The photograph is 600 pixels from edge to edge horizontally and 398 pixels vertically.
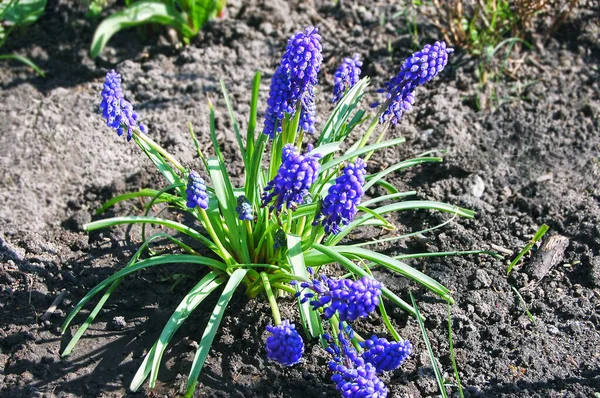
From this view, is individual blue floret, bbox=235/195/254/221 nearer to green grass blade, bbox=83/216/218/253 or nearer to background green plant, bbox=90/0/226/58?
green grass blade, bbox=83/216/218/253

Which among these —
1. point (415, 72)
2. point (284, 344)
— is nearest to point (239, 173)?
point (415, 72)

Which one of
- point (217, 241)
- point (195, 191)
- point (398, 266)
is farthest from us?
point (217, 241)

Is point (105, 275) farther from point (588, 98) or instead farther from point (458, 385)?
point (588, 98)

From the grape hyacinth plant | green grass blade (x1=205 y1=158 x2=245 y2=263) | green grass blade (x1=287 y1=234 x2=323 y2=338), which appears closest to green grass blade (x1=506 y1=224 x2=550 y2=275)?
the grape hyacinth plant

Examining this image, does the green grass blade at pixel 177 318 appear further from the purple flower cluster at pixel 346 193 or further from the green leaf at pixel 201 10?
the green leaf at pixel 201 10

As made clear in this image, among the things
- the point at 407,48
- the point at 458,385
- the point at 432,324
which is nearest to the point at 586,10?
the point at 407,48

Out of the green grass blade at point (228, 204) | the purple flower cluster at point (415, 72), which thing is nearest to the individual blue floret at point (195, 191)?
the green grass blade at point (228, 204)

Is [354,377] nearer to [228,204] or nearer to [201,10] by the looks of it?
[228,204]
